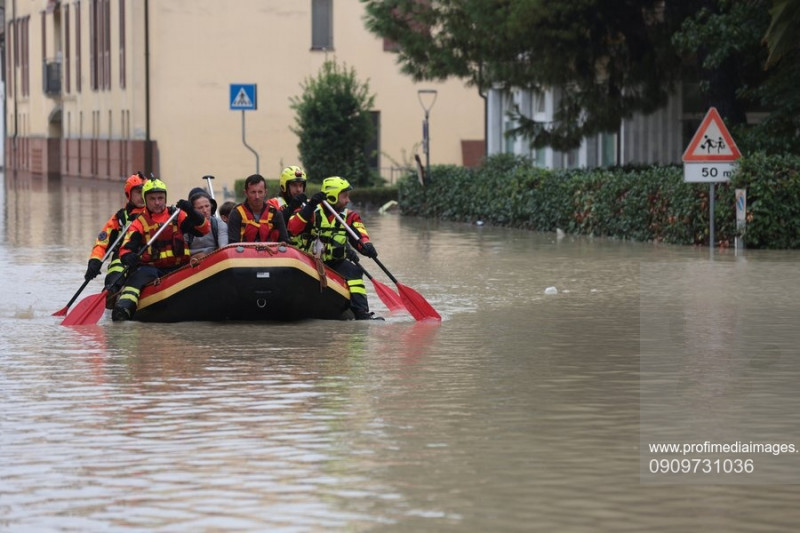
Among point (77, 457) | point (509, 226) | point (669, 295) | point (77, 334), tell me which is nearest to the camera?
point (77, 457)

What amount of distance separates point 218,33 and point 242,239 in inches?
1632

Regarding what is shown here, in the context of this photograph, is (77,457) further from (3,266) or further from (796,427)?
(3,266)

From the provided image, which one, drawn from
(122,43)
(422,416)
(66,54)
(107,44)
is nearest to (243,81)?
(122,43)

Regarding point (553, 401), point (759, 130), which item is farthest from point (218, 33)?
point (553, 401)

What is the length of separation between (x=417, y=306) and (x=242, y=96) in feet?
64.0

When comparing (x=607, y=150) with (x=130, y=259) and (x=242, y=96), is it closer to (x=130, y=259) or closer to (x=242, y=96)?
(x=242, y=96)

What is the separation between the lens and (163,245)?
1712cm

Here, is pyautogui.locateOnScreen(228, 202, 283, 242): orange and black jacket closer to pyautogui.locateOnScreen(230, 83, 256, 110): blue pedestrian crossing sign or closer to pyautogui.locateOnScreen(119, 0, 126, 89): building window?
pyautogui.locateOnScreen(230, 83, 256, 110): blue pedestrian crossing sign

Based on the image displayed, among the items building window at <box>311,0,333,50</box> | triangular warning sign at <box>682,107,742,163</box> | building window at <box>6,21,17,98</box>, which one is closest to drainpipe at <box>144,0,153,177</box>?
building window at <box>311,0,333,50</box>

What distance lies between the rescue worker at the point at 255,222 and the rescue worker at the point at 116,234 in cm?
107

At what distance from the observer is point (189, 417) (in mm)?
10742

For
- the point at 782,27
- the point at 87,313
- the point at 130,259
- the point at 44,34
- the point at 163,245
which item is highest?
the point at 44,34

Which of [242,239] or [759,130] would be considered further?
[759,130]

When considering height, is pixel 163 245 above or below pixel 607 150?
below
